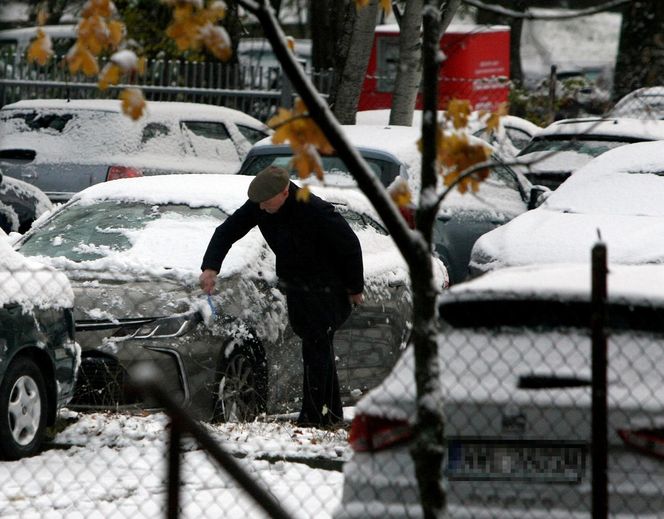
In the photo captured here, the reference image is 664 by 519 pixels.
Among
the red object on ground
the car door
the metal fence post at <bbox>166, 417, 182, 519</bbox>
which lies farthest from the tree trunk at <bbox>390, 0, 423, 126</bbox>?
the metal fence post at <bbox>166, 417, 182, 519</bbox>

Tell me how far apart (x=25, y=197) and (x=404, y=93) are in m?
5.87

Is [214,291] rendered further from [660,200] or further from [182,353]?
[660,200]

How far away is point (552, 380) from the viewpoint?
4977 millimetres

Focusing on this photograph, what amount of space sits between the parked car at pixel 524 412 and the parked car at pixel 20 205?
356 inches

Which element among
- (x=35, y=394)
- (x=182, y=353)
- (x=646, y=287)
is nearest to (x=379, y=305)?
(x=182, y=353)

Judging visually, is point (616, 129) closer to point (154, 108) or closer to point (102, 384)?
point (154, 108)

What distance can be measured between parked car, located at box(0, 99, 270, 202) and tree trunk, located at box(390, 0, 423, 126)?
2.58 metres

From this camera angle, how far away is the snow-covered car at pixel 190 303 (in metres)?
8.01

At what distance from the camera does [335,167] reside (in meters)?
11.9

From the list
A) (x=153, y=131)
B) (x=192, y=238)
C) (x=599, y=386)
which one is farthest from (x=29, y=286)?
(x=153, y=131)

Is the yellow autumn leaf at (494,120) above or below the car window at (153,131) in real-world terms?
above

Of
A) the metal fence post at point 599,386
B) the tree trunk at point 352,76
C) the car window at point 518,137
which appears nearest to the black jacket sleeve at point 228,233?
the metal fence post at point 599,386

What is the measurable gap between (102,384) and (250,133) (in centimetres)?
929

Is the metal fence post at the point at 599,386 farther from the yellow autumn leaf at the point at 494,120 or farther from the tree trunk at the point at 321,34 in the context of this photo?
the tree trunk at the point at 321,34
